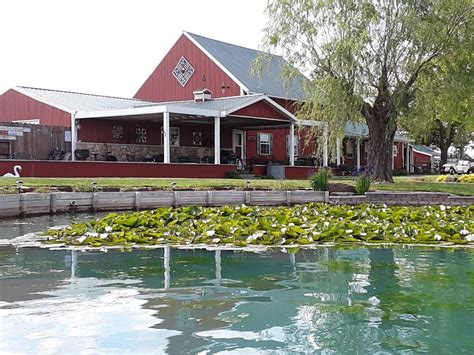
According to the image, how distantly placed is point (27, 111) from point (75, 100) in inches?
96.0

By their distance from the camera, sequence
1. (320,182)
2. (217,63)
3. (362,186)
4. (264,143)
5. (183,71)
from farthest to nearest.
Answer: (183,71) → (264,143) → (217,63) → (320,182) → (362,186)

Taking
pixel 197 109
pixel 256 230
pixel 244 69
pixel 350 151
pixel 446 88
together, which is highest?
Result: pixel 244 69

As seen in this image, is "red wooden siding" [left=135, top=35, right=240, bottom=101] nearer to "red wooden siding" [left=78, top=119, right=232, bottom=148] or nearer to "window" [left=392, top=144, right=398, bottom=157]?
"red wooden siding" [left=78, top=119, right=232, bottom=148]

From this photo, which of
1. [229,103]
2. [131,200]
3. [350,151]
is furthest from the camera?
[350,151]

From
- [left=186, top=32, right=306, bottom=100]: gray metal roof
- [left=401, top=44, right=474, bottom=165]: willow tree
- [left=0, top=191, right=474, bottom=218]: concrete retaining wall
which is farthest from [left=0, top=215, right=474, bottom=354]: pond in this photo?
[left=186, top=32, right=306, bottom=100]: gray metal roof

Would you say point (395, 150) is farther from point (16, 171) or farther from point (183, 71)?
point (16, 171)

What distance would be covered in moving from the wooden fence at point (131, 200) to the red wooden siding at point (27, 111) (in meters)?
13.0

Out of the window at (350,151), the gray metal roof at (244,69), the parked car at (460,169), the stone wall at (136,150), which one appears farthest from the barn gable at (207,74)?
the parked car at (460,169)

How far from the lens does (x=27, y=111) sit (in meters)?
31.1

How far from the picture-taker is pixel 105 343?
15.6ft

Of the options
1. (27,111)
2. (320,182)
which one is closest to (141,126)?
(27,111)

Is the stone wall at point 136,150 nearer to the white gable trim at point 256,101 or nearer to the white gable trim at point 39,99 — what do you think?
the white gable trim at point 39,99

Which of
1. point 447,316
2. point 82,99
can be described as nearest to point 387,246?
point 447,316

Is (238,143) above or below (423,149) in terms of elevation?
below
